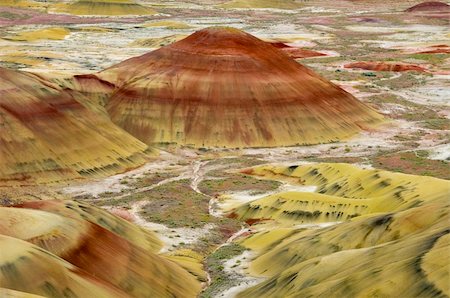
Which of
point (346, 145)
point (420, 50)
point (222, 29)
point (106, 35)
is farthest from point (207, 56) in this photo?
point (106, 35)

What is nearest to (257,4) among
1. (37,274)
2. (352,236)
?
(352,236)

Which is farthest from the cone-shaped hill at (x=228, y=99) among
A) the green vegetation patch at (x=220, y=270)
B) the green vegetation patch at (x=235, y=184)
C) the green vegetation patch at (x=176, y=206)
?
the green vegetation patch at (x=220, y=270)

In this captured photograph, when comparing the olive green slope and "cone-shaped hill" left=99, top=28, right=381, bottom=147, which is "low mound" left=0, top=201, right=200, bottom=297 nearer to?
the olive green slope

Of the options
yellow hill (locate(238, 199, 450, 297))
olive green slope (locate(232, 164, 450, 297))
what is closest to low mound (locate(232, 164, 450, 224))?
olive green slope (locate(232, 164, 450, 297))

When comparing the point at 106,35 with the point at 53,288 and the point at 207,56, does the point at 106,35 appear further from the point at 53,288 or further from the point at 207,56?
the point at 53,288

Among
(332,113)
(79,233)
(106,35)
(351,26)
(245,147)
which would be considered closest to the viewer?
(79,233)

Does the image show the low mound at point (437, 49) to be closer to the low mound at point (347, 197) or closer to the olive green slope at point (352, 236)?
the olive green slope at point (352, 236)
